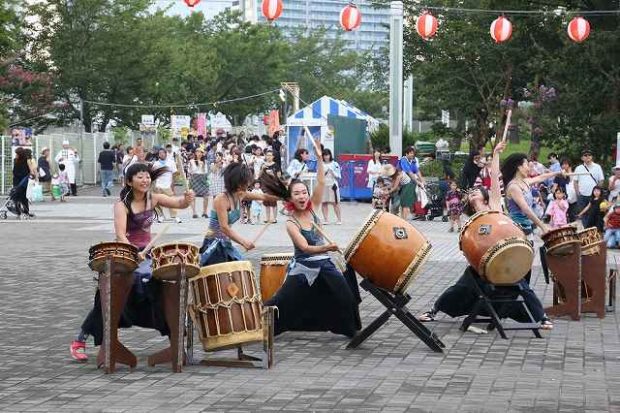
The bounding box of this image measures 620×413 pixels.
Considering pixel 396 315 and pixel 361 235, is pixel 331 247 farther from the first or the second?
pixel 396 315

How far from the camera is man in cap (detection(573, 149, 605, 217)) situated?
2512 cm

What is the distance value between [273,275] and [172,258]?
2.60 metres

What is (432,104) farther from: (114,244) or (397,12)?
(114,244)

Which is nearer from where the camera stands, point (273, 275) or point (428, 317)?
point (273, 275)

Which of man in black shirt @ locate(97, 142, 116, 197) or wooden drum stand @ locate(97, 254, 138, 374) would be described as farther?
man in black shirt @ locate(97, 142, 116, 197)

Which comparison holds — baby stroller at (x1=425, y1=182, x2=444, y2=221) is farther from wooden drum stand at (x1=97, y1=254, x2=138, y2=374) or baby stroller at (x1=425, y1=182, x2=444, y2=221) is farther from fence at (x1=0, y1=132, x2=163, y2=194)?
wooden drum stand at (x1=97, y1=254, x2=138, y2=374)

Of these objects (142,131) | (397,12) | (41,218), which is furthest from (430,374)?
(142,131)

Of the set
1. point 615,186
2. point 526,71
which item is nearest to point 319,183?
point 615,186

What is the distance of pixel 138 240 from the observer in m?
10.2

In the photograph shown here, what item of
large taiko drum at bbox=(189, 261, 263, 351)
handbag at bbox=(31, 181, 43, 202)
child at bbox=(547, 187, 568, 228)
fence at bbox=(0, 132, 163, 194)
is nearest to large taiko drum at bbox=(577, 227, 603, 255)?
large taiko drum at bbox=(189, 261, 263, 351)

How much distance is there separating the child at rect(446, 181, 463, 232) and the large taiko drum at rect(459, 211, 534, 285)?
1310 cm

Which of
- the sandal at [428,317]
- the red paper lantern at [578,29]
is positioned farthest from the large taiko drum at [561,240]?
the red paper lantern at [578,29]

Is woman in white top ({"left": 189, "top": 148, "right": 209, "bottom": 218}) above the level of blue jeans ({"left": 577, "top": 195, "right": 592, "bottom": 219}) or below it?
above

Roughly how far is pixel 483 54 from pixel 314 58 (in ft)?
179
